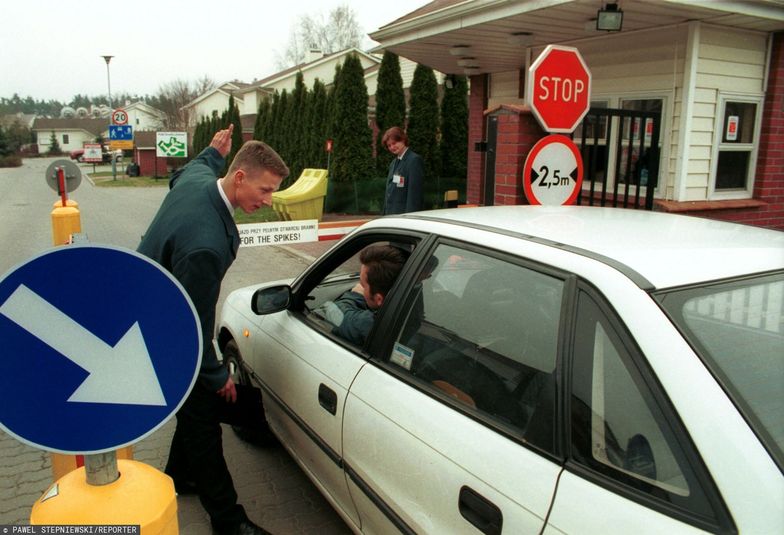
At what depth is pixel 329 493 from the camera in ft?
8.92

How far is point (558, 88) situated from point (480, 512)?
13.3 ft

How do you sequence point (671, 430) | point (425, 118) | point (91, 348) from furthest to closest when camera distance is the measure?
1. point (425, 118)
2. point (91, 348)
3. point (671, 430)

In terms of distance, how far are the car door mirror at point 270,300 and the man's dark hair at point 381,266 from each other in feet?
1.77

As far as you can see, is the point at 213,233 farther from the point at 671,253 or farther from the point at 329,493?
the point at 671,253

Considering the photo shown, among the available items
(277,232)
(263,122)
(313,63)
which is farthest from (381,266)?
(313,63)

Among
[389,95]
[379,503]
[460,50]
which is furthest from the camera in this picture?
[389,95]

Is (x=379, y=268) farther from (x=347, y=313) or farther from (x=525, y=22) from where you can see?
(x=525, y=22)

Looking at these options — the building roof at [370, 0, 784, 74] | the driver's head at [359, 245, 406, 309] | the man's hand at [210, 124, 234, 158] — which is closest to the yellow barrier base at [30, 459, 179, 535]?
the driver's head at [359, 245, 406, 309]

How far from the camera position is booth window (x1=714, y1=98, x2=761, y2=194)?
7.00 meters

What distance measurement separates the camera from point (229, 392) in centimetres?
299

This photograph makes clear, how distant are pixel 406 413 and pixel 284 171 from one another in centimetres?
151

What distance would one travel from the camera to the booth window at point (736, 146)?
7.00 meters

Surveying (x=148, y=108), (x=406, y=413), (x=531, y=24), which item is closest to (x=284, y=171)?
(x=406, y=413)

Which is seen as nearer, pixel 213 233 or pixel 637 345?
pixel 637 345
